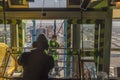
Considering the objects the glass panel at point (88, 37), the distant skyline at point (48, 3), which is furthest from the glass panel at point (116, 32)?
the distant skyline at point (48, 3)

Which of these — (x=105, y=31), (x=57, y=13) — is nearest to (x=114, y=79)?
(x=105, y=31)

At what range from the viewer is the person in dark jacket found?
2660 mm

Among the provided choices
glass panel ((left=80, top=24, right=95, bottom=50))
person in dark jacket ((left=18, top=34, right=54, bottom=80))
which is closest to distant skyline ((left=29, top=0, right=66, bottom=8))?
glass panel ((left=80, top=24, right=95, bottom=50))

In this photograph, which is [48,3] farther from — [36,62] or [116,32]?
[36,62]

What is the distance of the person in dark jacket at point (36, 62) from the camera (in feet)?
8.73

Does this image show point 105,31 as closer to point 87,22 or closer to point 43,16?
point 87,22

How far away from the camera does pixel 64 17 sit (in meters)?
4.95

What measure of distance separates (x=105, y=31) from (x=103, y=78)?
2127mm

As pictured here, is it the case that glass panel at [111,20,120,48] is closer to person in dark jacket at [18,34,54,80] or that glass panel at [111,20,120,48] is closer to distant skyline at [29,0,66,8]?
distant skyline at [29,0,66,8]

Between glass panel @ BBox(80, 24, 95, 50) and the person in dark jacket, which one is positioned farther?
glass panel @ BBox(80, 24, 95, 50)

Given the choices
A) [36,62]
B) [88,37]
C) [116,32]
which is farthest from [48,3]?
[36,62]

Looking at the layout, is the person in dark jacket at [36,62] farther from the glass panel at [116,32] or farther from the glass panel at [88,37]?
the glass panel at [116,32]

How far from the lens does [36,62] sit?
267 centimetres

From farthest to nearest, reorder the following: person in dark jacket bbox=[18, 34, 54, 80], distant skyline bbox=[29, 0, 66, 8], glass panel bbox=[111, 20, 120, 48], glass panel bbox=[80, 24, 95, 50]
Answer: glass panel bbox=[111, 20, 120, 48] < glass panel bbox=[80, 24, 95, 50] < distant skyline bbox=[29, 0, 66, 8] < person in dark jacket bbox=[18, 34, 54, 80]
